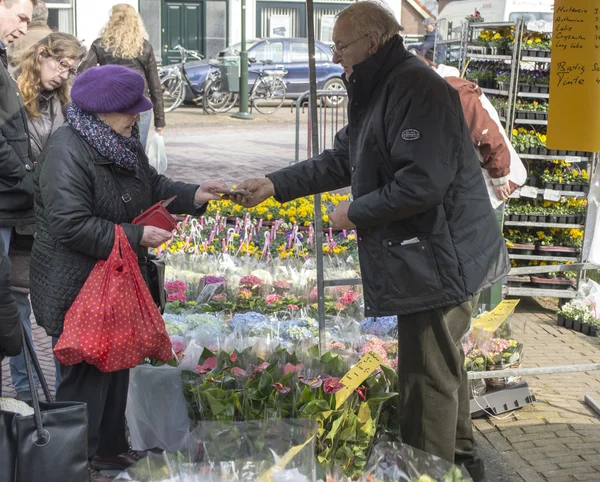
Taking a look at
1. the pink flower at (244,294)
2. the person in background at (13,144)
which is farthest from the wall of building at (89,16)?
the person in background at (13,144)

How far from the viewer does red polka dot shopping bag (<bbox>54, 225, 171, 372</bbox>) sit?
322 centimetres

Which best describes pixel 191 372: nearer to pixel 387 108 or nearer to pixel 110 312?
pixel 110 312

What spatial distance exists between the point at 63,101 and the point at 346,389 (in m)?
2.11

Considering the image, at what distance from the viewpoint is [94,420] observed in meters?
3.45

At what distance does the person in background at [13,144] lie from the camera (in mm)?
3816

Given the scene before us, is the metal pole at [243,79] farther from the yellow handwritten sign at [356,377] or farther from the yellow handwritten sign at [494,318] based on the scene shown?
the yellow handwritten sign at [356,377]

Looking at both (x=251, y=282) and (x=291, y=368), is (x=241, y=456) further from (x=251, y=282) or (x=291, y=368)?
(x=251, y=282)

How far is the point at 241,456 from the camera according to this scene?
300 centimetres

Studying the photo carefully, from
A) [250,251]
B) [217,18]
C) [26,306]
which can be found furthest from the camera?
[217,18]

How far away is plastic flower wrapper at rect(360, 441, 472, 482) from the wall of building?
20.2 meters

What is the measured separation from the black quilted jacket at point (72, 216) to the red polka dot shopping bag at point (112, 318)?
0.21 ft

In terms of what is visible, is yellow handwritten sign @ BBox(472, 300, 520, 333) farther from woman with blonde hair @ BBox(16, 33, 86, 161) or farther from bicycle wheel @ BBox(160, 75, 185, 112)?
bicycle wheel @ BBox(160, 75, 185, 112)

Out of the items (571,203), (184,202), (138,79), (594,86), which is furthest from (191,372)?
(571,203)

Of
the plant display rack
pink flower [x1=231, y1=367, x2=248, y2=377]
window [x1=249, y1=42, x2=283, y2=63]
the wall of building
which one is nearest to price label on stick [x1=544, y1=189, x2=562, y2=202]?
the plant display rack
